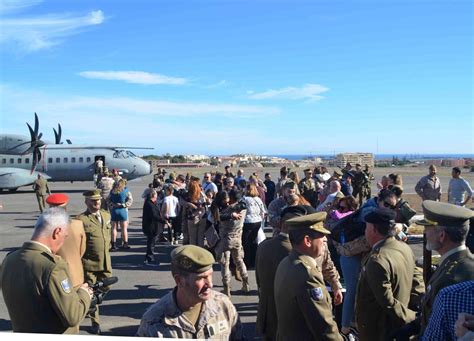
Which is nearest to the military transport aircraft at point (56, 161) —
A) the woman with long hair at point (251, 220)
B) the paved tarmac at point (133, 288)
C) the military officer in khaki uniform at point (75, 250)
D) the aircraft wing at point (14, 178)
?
the aircraft wing at point (14, 178)

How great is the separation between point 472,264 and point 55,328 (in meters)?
2.89

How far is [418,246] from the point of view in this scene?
1049 centimetres

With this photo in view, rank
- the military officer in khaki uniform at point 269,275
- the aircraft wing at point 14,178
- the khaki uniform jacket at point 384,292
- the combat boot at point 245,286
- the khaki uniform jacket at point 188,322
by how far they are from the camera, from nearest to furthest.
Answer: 1. the khaki uniform jacket at point 188,322
2. the khaki uniform jacket at point 384,292
3. the military officer in khaki uniform at point 269,275
4. the combat boot at point 245,286
5. the aircraft wing at point 14,178

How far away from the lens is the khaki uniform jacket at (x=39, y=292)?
10.6 feet

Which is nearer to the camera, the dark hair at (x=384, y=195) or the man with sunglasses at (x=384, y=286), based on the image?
the man with sunglasses at (x=384, y=286)

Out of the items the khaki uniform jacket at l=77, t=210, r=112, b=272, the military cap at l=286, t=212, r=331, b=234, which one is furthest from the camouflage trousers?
the military cap at l=286, t=212, r=331, b=234

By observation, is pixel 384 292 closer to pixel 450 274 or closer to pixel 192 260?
pixel 450 274

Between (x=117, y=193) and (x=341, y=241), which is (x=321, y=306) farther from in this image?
(x=117, y=193)

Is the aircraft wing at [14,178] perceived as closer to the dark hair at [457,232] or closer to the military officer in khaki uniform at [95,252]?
the military officer in khaki uniform at [95,252]

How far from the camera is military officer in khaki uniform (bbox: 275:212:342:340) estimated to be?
3230mm

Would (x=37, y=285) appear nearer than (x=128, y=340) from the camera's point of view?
No

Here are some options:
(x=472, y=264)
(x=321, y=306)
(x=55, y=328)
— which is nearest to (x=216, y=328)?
(x=321, y=306)

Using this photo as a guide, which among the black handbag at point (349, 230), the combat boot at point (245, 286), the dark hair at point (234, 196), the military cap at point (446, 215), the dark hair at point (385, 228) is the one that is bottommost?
the combat boot at point (245, 286)

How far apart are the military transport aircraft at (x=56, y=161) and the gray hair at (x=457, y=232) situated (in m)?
23.9
